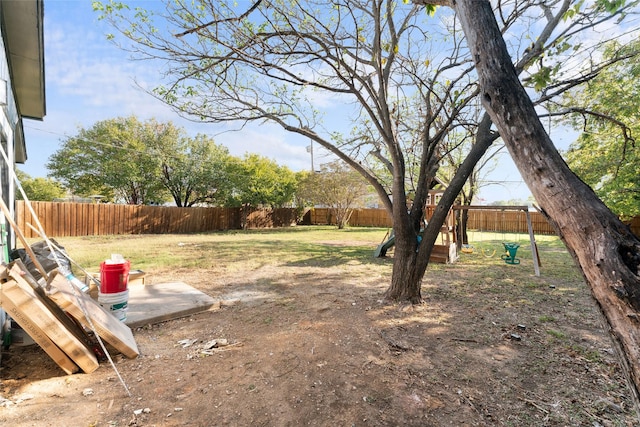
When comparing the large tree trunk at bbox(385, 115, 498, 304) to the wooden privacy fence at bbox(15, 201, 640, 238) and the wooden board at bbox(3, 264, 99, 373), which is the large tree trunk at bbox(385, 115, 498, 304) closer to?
the wooden board at bbox(3, 264, 99, 373)

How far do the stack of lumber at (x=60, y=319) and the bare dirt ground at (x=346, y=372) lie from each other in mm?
137

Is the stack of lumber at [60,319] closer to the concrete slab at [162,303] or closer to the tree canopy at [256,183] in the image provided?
the concrete slab at [162,303]

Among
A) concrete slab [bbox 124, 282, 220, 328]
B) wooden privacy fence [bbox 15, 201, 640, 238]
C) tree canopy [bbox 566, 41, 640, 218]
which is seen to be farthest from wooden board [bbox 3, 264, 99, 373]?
tree canopy [bbox 566, 41, 640, 218]

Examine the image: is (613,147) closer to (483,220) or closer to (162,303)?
(483,220)

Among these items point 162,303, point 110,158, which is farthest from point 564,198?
point 110,158

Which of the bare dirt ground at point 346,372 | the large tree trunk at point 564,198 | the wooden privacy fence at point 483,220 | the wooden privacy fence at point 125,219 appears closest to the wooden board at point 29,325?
the bare dirt ground at point 346,372

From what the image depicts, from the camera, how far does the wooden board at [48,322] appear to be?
211 centimetres

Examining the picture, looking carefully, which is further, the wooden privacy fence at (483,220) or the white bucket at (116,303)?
the wooden privacy fence at (483,220)

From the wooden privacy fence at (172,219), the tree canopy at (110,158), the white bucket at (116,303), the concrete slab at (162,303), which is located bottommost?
the concrete slab at (162,303)

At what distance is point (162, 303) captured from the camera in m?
3.88

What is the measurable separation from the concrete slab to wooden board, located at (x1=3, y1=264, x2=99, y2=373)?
0.85m

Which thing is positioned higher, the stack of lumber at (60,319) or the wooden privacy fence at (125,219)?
the wooden privacy fence at (125,219)

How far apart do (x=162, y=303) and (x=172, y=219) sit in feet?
44.9

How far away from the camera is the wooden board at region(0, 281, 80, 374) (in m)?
2.07
